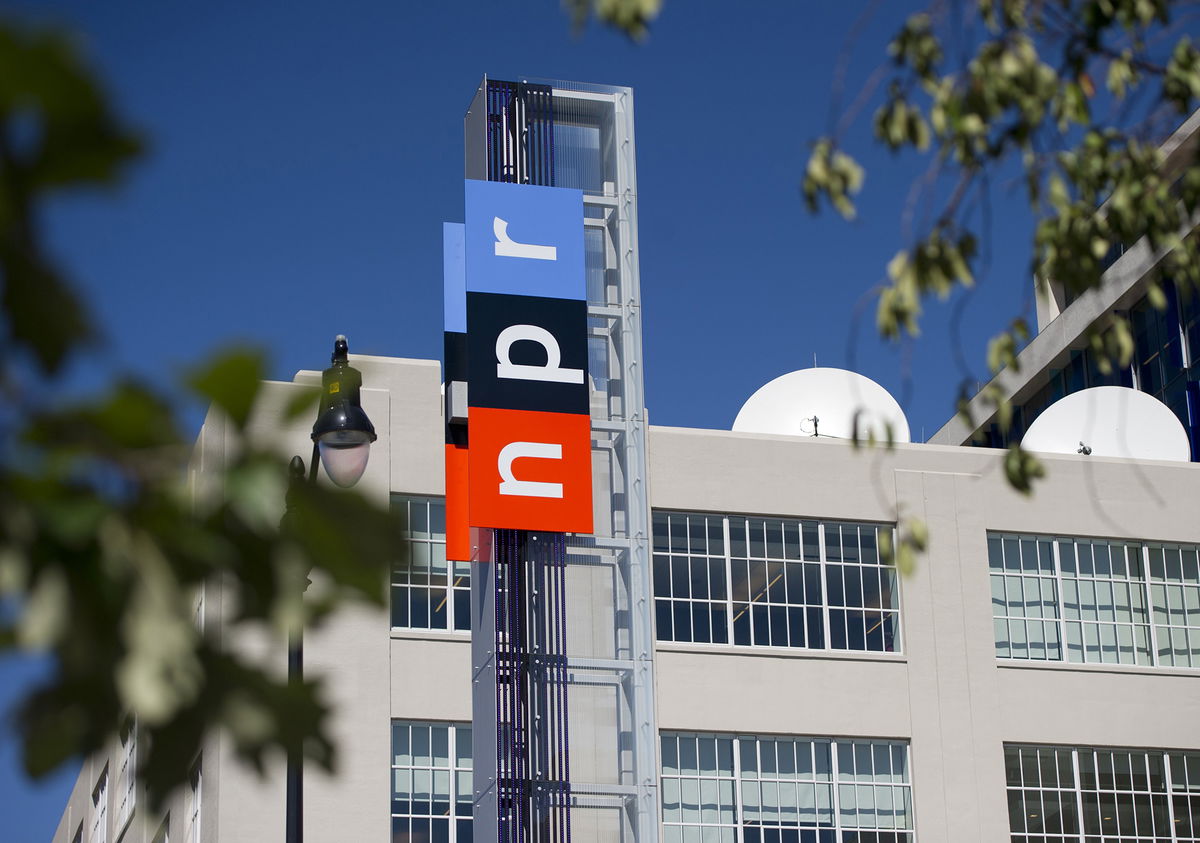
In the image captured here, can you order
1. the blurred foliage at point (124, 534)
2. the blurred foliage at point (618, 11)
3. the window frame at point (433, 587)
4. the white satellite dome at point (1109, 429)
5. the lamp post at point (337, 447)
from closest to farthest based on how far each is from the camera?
the blurred foliage at point (124, 534), the blurred foliage at point (618, 11), the lamp post at point (337, 447), the window frame at point (433, 587), the white satellite dome at point (1109, 429)

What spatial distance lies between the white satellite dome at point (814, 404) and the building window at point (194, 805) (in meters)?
13.7

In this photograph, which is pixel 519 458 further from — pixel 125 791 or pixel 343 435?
pixel 125 791

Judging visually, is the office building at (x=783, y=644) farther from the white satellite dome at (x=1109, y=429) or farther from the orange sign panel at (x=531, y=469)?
the white satellite dome at (x=1109, y=429)

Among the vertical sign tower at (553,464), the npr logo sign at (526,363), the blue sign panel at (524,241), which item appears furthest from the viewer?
the blue sign panel at (524,241)

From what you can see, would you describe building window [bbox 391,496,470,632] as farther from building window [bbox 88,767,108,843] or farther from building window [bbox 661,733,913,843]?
building window [bbox 88,767,108,843]

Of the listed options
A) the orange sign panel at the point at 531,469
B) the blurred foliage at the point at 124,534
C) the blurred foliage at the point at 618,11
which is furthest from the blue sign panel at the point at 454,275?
the blurred foliage at the point at 124,534

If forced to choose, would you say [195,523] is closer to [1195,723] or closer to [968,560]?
[968,560]

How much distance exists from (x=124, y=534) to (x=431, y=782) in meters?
27.7

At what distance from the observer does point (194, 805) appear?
31.3 meters

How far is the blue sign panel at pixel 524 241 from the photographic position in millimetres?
29031

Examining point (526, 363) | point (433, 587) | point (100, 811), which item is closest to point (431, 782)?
point (433, 587)

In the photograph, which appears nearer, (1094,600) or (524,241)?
(524,241)

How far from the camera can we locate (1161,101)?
8234 mm

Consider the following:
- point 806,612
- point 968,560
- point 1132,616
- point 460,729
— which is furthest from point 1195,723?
point 460,729
